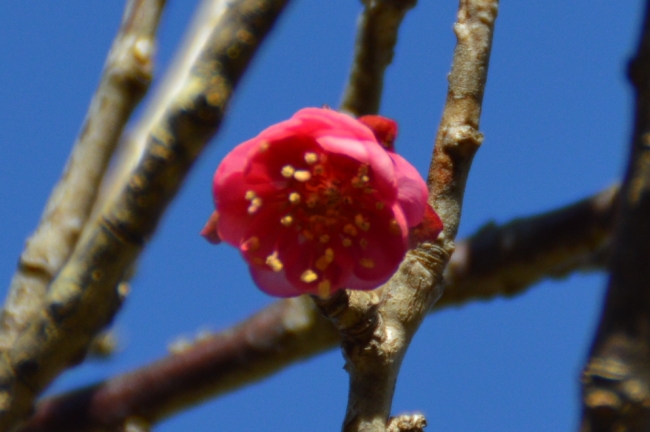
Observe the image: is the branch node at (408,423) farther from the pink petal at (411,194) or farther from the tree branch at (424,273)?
the pink petal at (411,194)

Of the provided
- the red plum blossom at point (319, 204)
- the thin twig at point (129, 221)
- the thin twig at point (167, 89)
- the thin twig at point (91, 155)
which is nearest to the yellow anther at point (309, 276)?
the red plum blossom at point (319, 204)

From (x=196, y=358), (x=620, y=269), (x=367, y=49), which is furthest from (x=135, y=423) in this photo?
(x=620, y=269)

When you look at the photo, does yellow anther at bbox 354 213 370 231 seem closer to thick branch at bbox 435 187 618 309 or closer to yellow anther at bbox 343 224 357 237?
yellow anther at bbox 343 224 357 237

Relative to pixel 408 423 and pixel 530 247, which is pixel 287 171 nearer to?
pixel 408 423

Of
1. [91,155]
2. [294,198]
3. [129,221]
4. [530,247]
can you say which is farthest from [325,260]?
[530,247]

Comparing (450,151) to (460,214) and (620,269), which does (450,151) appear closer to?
(460,214)

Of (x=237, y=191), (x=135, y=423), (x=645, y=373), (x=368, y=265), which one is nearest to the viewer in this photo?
(x=645, y=373)
